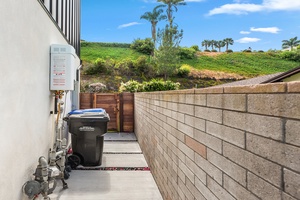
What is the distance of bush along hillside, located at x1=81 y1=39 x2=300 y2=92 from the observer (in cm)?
2350

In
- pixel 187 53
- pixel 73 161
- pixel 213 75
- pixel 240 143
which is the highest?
pixel 187 53

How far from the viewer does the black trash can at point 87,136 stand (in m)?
4.71

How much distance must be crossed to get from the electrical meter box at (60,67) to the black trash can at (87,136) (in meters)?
1.08

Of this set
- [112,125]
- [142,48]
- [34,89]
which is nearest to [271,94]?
[34,89]

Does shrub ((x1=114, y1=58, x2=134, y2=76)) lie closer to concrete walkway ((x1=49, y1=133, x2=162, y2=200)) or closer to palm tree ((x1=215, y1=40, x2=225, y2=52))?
concrete walkway ((x1=49, y1=133, x2=162, y2=200))

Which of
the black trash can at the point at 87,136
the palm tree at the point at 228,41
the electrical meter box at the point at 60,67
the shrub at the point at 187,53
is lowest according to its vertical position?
the black trash can at the point at 87,136

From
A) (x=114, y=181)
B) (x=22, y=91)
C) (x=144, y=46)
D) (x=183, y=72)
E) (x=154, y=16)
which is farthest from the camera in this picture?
(x=154, y=16)

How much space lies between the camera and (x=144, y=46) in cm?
3325

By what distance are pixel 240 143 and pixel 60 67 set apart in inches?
128

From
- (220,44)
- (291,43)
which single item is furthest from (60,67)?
(291,43)

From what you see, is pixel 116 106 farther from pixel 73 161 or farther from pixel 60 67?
pixel 60 67

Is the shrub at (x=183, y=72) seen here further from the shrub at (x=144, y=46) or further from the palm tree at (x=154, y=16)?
the palm tree at (x=154, y=16)

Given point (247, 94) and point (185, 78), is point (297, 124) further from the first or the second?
point (185, 78)

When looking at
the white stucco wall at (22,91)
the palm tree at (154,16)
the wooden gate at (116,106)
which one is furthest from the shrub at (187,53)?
the white stucco wall at (22,91)
